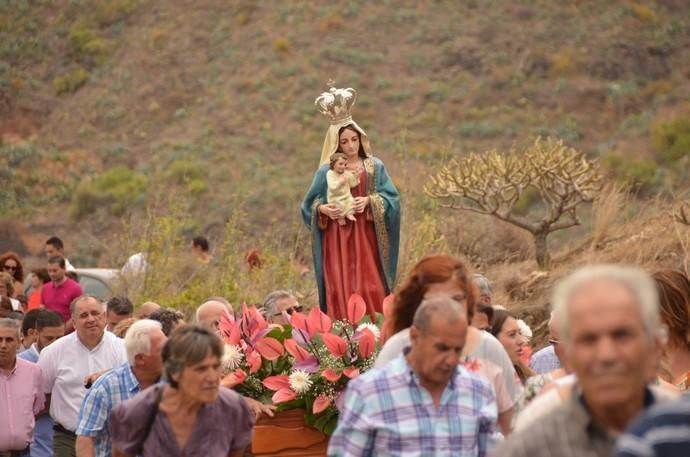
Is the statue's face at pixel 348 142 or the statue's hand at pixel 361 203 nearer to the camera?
the statue's hand at pixel 361 203

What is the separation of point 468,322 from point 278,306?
5177 mm

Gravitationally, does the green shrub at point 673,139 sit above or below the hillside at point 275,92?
below

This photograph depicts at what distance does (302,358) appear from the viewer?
8695 millimetres

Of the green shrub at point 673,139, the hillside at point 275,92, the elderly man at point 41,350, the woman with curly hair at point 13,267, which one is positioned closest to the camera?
the elderly man at point 41,350

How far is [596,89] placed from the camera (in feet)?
165

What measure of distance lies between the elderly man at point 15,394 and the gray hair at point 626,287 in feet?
23.9

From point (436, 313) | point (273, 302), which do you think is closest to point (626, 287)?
point (436, 313)

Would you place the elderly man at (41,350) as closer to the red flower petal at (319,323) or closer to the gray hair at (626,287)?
the red flower petal at (319,323)

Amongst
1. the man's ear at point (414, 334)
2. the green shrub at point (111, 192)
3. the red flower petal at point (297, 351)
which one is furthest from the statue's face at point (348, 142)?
the green shrub at point (111, 192)

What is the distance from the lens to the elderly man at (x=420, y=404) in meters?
5.75

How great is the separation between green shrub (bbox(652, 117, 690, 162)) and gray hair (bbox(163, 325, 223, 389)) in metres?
37.6

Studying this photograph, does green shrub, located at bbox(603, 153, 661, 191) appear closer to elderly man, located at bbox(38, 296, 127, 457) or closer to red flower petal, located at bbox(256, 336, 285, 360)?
elderly man, located at bbox(38, 296, 127, 457)

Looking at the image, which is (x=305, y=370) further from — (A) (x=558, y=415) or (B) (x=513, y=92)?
(B) (x=513, y=92)

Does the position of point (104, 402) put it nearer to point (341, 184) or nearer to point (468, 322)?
point (468, 322)
